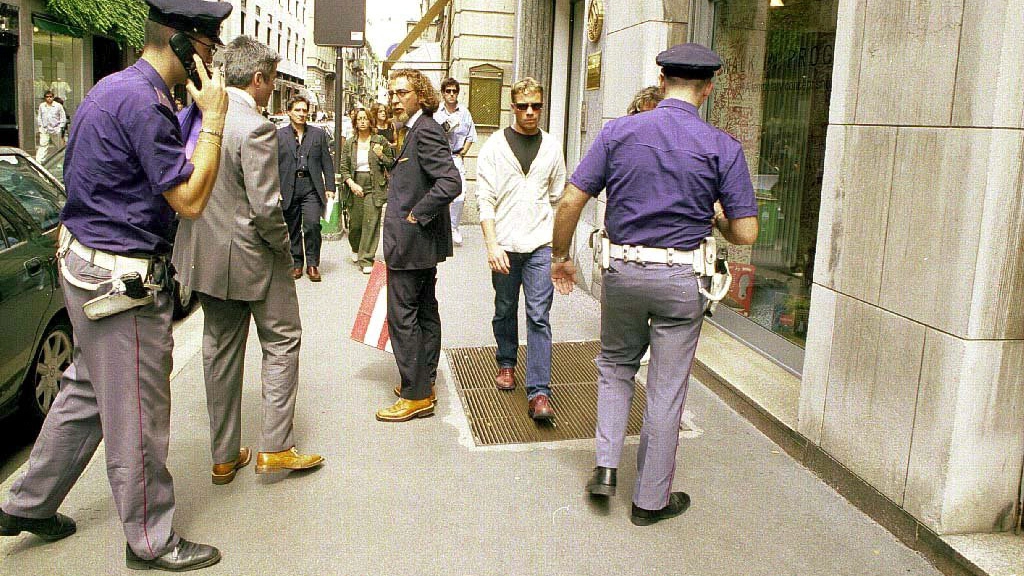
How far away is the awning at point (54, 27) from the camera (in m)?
23.6

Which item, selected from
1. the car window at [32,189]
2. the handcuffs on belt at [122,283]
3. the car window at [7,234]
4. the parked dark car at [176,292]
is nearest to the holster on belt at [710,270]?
the handcuffs on belt at [122,283]

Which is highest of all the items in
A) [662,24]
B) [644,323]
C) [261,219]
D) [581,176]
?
[662,24]

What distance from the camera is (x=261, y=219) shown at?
3.97 meters

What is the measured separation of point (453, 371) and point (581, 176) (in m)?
2.78

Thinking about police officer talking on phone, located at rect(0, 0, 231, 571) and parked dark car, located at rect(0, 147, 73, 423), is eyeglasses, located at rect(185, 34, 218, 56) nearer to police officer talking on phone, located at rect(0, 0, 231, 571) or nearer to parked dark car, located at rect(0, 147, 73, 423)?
police officer talking on phone, located at rect(0, 0, 231, 571)

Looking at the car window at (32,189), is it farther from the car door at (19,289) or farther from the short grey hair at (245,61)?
the short grey hair at (245,61)

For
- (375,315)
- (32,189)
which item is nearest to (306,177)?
(32,189)

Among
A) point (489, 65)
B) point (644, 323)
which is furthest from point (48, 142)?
point (644, 323)

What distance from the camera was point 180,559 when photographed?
346 centimetres

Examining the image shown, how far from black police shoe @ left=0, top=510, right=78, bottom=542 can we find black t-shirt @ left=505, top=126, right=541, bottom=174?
10.1ft

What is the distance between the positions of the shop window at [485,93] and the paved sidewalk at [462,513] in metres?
9.82

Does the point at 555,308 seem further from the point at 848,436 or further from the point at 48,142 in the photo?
the point at 48,142

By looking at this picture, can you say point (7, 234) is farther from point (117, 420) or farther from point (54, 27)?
point (54, 27)

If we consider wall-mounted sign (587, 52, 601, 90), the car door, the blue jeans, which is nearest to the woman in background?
wall-mounted sign (587, 52, 601, 90)
